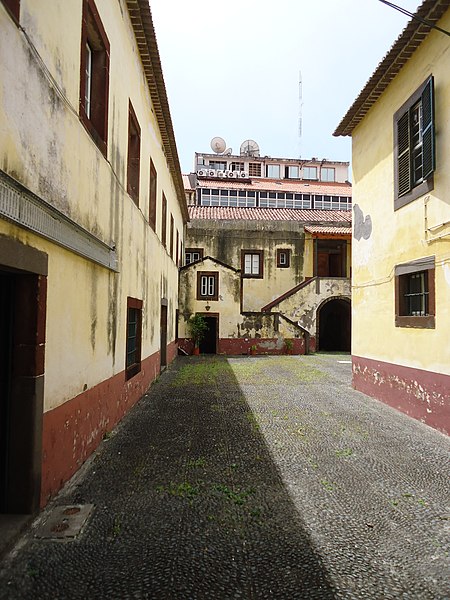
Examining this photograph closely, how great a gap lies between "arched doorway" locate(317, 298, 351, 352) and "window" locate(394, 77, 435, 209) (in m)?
16.3

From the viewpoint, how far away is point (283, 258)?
78.5 ft

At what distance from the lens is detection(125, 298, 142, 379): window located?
7795 millimetres

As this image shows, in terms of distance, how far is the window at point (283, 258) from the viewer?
23875mm

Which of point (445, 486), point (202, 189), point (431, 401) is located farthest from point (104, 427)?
point (202, 189)

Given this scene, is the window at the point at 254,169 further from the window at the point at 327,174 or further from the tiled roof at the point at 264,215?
the tiled roof at the point at 264,215

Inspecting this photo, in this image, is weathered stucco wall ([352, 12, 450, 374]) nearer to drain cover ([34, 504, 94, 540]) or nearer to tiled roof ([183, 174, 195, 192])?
drain cover ([34, 504, 94, 540])

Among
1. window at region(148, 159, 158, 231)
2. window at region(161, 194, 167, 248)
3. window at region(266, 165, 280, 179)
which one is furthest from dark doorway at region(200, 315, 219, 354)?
window at region(266, 165, 280, 179)

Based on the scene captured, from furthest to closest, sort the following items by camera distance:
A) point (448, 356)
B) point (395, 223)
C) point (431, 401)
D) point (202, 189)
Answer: point (202, 189) < point (395, 223) < point (431, 401) < point (448, 356)

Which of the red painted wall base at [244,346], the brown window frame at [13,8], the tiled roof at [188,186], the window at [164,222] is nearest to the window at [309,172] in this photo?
the tiled roof at [188,186]

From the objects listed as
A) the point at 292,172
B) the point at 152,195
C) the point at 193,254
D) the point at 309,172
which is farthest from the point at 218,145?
the point at 152,195

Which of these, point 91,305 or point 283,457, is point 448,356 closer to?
point 283,457

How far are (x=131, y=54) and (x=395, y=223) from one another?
19.2 feet

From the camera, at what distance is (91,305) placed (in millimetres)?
5352

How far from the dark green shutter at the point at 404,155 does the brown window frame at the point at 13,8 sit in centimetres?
688
